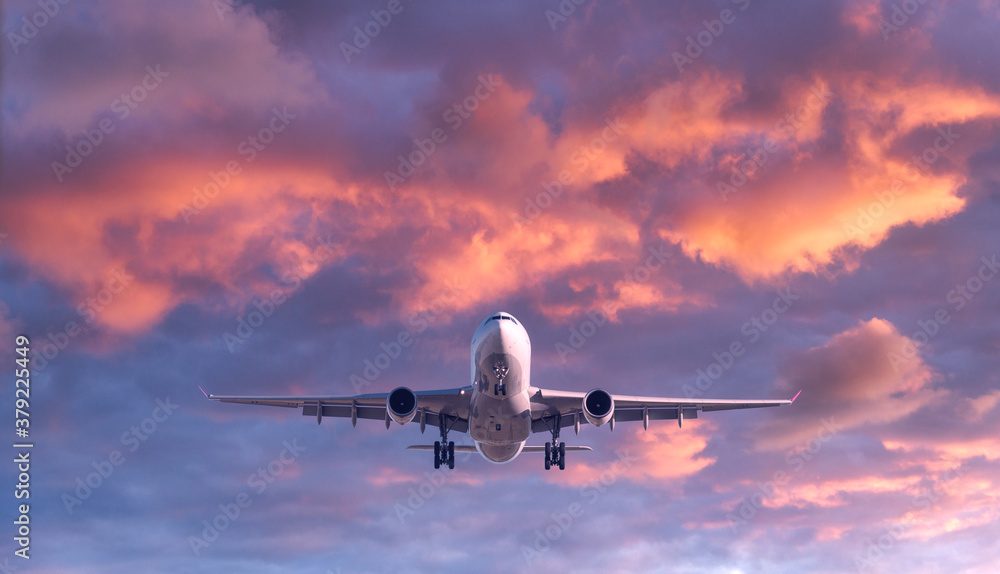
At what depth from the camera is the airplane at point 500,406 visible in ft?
118

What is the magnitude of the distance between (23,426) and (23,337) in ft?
12.4

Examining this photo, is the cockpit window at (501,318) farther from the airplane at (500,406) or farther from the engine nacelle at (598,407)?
the engine nacelle at (598,407)

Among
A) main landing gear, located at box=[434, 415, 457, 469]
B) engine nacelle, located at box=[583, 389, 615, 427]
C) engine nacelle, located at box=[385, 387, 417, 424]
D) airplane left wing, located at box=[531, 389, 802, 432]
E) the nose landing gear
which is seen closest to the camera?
the nose landing gear

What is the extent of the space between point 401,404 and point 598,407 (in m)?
9.00

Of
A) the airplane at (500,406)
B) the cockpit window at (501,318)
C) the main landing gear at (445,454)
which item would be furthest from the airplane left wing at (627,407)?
the cockpit window at (501,318)

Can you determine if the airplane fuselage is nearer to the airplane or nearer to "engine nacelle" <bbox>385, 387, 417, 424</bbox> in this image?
the airplane

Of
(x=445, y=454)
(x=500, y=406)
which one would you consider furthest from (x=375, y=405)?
(x=500, y=406)

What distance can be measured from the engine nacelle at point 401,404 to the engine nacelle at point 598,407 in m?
7.86

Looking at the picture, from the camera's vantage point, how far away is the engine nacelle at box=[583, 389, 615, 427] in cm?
4059

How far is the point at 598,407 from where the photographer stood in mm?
40812

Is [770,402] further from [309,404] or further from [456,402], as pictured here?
[309,404]

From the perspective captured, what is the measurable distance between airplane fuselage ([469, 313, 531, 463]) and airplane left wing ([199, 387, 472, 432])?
2.27 meters

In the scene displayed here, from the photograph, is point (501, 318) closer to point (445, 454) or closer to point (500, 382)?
point (500, 382)

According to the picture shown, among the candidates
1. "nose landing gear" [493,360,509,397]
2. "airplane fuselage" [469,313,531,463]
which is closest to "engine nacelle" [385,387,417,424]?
"airplane fuselage" [469,313,531,463]
